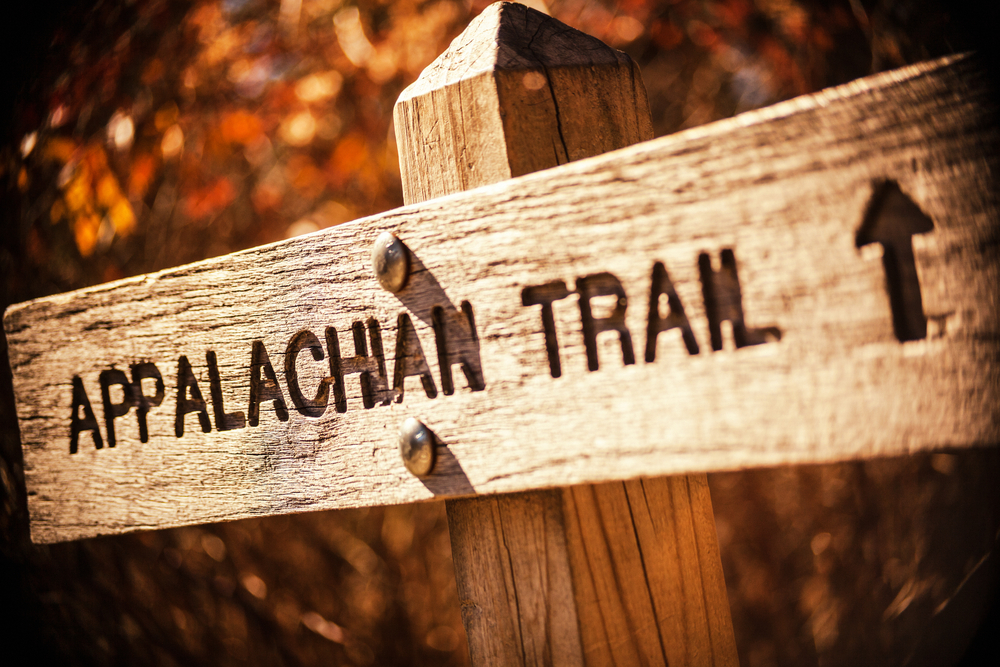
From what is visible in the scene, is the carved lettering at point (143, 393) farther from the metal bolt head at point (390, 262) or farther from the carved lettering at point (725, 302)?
the carved lettering at point (725, 302)

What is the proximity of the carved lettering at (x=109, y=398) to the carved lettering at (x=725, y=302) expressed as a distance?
2.53 ft

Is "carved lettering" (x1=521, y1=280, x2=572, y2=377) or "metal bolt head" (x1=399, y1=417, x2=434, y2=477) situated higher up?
"carved lettering" (x1=521, y1=280, x2=572, y2=377)

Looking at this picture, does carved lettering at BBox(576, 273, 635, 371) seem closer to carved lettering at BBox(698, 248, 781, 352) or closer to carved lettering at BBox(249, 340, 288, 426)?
carved lettering at BBox(698, 248, 781, 352)

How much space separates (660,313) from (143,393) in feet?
2.33

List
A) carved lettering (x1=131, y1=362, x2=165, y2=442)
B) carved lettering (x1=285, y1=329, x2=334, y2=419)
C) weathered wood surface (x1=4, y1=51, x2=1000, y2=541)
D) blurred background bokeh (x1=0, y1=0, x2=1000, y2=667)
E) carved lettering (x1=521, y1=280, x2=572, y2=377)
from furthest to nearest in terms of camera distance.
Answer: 1. blurred background bokeh (x1=0, y1=0, x2=1000, y2=667)
2. carved lettering (x1=131, y1=362, x2=165, y2=442)
3. carved lettering (x1=285, y1=329, x2=334, y2=419)
4. carved lettering (x1=521, y1=280, x2=572, y2=377)
5. weathered wood surface (x1=4, y1=51, x2=1000, y2=541)

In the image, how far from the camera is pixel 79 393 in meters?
0.90

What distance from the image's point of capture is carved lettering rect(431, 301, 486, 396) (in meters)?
0.61

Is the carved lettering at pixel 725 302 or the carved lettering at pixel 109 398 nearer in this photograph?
the carved lettering at pixel 725 302

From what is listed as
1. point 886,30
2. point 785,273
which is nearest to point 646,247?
point 785,273

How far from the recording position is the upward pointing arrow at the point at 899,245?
0.45 metres

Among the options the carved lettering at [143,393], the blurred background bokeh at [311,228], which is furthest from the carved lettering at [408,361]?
the blurred background bokeh at [311,228]

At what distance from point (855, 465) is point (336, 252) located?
2.11m

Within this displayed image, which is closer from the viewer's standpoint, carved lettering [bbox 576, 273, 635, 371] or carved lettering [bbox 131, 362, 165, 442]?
carved lettering [bbox 576, 273, 635, 371]

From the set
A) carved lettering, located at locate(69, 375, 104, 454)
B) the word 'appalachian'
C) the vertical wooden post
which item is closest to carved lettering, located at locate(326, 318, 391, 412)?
the word 'appalachian'
